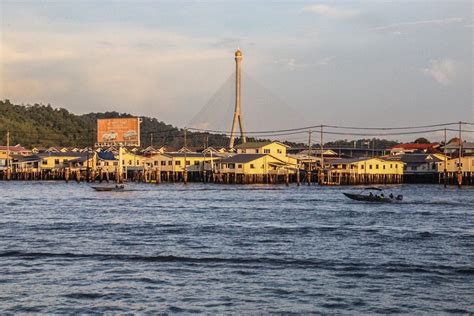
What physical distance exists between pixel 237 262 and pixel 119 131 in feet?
176

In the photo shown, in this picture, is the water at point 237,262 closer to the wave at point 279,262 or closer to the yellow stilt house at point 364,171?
the wave at point 279,262

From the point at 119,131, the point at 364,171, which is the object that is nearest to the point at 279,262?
the point at 119,131

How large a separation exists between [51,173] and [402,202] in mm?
58955

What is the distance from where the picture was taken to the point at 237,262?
21266 mm

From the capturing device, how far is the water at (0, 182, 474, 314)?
16.3m

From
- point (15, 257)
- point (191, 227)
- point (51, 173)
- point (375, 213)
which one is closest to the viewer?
point (15, 257)

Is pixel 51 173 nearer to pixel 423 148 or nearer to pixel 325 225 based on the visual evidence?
pixel 423 148

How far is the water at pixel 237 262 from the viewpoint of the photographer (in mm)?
16297

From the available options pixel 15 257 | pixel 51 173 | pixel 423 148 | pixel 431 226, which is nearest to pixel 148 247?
pixel 15 257

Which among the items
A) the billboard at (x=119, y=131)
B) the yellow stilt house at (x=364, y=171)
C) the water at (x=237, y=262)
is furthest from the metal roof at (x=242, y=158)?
the water at (x=237, y=262)

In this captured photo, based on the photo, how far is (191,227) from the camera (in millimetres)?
30828

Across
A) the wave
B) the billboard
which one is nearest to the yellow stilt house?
the billboard

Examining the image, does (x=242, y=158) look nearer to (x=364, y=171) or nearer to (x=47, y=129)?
(x=364, y=171)

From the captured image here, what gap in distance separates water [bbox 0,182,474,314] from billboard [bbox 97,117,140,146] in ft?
117
